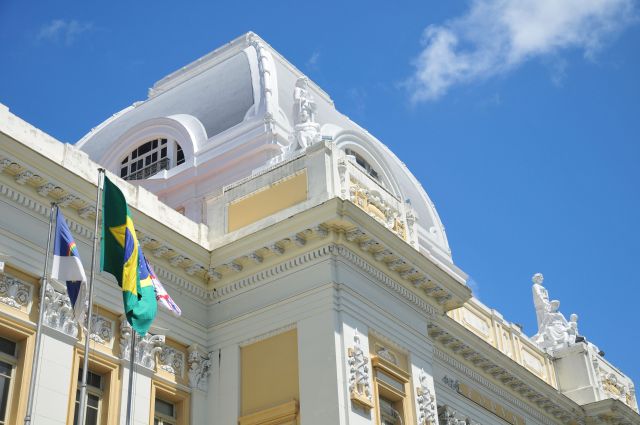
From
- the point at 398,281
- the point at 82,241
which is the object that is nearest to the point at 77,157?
the point at 82,241

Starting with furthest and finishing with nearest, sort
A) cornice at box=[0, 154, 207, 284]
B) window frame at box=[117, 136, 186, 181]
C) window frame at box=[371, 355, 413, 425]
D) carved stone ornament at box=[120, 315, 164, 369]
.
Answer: window frame at box=[117, 136, 186, 181], window frame at box=[371, 355, 413, 425], carved stone ornament at box=[120, 315, 164, 369], cornice at box=[0, 154, 207, 284]

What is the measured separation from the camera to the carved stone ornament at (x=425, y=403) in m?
19.0

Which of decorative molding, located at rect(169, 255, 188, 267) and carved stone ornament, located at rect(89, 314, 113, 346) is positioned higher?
decorative molding, located at rect(169, 255, 188, 267)

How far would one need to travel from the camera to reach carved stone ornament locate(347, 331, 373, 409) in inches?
681

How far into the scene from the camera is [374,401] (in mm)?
17859

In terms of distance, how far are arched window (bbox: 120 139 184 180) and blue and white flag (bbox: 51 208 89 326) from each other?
11166 millimetres

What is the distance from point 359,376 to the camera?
57.7 ft

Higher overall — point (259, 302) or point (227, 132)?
point (227, 132)

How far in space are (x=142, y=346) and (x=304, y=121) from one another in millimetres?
6380

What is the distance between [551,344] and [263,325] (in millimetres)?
12462

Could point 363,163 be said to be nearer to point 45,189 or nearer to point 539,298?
point 539,298

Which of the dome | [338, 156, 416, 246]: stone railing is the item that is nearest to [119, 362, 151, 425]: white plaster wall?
[338, 156, 416, 246]: stone railing

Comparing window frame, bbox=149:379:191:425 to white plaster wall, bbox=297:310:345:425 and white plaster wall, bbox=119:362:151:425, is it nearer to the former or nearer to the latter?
white plaster wall, bbox=119:362:151:425

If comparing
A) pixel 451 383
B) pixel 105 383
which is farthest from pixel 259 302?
pixel 451 383
